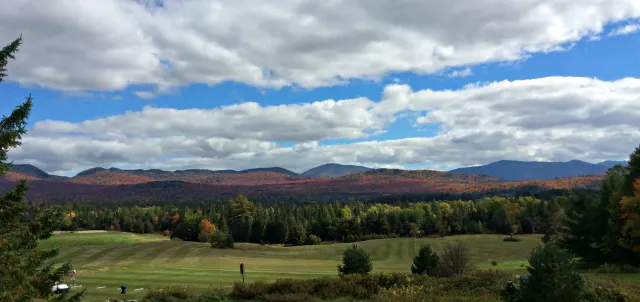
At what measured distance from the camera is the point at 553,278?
473 inches

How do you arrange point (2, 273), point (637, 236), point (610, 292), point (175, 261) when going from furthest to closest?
point (175, 261) < point (637, 236) < point (610, 292) < point (2, 273)

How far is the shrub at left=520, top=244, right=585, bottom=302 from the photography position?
1198 cm

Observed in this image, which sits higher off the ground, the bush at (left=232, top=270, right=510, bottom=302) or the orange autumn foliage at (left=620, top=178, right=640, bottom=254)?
the orange autumn foliage at (left=620, top=178, right=640, bottom=254)

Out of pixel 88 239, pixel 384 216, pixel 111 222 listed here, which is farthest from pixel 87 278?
pixel 111 222

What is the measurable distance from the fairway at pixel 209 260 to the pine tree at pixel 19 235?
52.0ft

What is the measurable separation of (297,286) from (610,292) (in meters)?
13.0

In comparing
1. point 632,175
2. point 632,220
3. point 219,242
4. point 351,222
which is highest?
point 632,175

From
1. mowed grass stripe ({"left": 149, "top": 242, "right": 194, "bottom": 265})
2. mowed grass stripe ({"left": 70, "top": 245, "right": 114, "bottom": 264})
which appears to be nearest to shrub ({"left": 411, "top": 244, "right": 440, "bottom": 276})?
mowed grass stripe ({"left": 149, "top": 242, "right": 194, "bottom": 265})

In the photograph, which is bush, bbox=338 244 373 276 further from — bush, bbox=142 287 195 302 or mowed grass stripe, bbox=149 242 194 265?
mowed grass stripe, bbox=149 242 194 265

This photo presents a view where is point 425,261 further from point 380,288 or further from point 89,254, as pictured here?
point 89,254

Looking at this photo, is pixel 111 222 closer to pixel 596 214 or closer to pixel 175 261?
pixel 175 261

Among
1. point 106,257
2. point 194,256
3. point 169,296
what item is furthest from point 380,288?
point 106,257

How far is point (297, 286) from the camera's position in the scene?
71.7 ft

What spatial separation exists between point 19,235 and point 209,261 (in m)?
55.5
